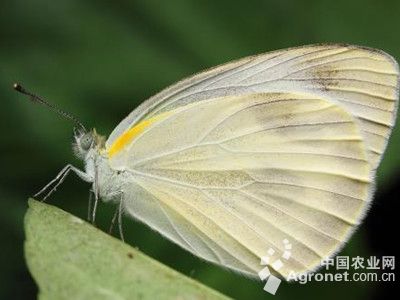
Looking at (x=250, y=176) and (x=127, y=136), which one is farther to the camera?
(x=250, y=176)

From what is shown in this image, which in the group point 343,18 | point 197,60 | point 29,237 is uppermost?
point 343,18

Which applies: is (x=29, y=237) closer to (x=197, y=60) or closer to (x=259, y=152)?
(x=259, y=152)

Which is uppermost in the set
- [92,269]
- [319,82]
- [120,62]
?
[120,62]

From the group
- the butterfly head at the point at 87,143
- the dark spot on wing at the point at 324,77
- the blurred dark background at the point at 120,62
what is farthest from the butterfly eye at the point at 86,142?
the dark spot on wing at the point at 324,77

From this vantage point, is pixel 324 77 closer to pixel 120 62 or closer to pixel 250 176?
pixel 250 176

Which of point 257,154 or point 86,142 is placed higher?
point 257,154

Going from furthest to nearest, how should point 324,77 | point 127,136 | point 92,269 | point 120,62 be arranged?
point 120,62 → point 324,77 → point 127,136 → point 92,269

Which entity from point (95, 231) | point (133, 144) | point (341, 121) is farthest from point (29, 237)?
point (341, 121)

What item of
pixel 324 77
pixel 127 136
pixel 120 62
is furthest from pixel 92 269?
pixel 120 62
